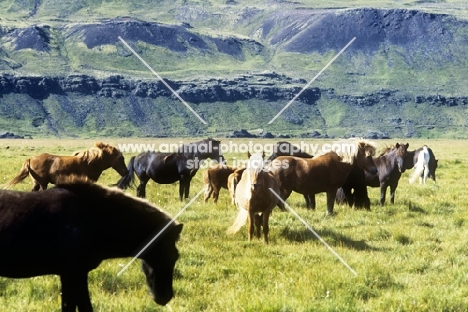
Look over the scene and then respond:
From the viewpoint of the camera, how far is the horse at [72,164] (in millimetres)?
14695

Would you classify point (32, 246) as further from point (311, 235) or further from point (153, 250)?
point (311, 235)

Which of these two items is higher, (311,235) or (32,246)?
(32,246)

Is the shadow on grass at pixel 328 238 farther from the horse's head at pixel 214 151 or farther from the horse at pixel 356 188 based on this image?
the horse's head at pixel 214 151

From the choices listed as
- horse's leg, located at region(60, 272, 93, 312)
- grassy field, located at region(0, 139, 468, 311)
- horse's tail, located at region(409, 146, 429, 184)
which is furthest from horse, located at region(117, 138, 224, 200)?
horse's leg, located at region(60, 272, 93, 312)

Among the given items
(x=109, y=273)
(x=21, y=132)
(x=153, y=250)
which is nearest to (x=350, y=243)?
(x=109, y=273)

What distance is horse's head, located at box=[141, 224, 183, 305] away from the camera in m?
6.15

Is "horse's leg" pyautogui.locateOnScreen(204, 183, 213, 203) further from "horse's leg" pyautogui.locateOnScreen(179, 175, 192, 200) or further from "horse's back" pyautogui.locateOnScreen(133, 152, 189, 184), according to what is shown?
"horse's back" pyautogui.locateOnScreen(133, 152, 189, 184)

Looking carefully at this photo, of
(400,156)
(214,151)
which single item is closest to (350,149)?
(400,156)

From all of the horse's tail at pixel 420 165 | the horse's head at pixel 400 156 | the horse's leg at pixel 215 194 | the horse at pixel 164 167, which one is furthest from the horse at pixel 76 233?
the horse's tail at pixel 420 165

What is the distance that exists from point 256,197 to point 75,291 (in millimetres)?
6289

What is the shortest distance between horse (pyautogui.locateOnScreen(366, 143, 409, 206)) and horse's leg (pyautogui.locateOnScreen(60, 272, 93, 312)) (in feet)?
45.1

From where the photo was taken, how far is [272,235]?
11766 millimetres

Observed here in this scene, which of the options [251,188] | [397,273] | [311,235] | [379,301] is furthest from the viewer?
[311,235]

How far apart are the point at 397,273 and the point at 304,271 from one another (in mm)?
1786
